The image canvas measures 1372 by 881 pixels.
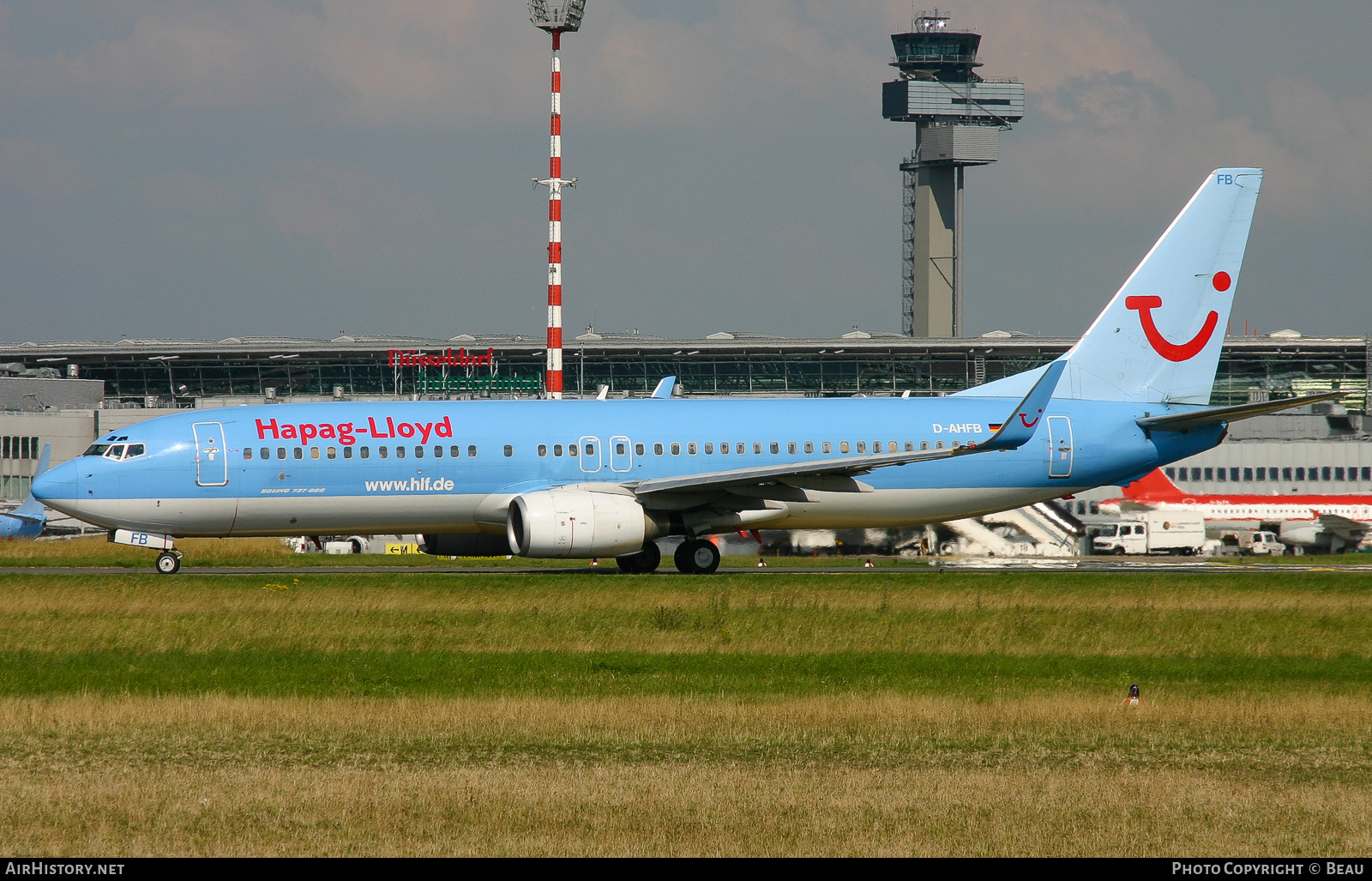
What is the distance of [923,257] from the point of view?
516 ft

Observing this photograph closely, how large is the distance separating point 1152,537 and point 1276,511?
29.4 feet

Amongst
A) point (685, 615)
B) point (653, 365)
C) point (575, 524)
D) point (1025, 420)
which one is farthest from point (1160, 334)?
point (653, 365)

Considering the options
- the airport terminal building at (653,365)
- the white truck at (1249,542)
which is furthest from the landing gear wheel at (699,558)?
the airport terminal building at (653,365)

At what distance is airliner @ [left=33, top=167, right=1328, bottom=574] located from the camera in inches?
1245

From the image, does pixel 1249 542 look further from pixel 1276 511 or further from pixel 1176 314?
pixel 1176 314

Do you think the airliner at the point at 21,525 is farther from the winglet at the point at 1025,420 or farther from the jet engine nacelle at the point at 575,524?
the winglet at the point at 1025,420

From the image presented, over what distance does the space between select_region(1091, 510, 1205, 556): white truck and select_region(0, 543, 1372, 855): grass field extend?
28501mm

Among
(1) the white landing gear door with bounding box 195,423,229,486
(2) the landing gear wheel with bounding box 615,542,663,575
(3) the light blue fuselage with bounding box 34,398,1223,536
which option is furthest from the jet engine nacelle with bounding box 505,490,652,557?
(1) the white landing gear door with bounding box 195,423,229,486

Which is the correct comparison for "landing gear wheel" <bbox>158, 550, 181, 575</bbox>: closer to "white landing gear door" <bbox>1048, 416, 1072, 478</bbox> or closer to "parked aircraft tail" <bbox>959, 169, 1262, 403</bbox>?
"white landing gear door" <bbox>1048, 416, 1072, 478</bbox>

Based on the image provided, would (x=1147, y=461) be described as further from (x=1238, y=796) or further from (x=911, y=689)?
(x=1238, y=796)

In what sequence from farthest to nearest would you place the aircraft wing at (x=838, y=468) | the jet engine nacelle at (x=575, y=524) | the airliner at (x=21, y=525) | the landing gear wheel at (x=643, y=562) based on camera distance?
the airliner at (x=21, y=525)
the landing gear wheel at (x=643, y=562)
the aircraft wing at (x=838, y=468)
the jet engine nacelle at (x=575, y=524)

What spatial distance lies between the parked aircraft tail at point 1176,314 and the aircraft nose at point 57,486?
78.3 feet

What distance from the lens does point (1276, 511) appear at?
200 feet

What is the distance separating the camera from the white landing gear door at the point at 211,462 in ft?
104
